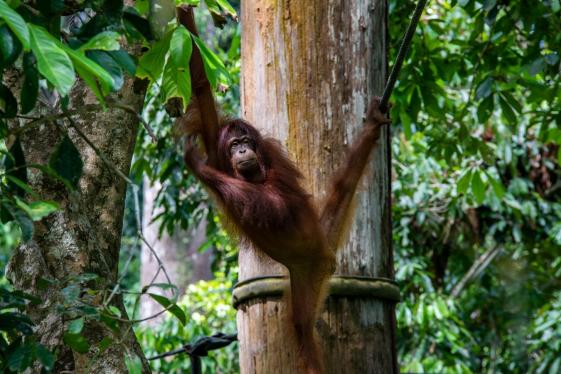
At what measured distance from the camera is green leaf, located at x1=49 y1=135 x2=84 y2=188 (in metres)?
1.79

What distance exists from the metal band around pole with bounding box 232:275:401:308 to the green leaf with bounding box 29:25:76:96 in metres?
1.23

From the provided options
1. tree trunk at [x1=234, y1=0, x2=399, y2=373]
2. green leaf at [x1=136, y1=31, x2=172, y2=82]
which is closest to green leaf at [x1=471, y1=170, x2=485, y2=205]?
tree trunk at [x1=234, y1=0, x2=399, y2=373]

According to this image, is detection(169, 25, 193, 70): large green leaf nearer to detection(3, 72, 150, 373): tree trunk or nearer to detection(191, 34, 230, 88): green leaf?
detection(191, 34, 230, 88): green leaf

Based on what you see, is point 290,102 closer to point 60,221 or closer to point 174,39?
point 174,39

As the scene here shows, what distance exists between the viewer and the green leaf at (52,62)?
1.45m

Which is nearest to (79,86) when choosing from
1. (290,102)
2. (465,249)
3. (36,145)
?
(36,145)

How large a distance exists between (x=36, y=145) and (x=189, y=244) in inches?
404

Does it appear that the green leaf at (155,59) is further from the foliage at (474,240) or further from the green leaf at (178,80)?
the foliage at (474,240)

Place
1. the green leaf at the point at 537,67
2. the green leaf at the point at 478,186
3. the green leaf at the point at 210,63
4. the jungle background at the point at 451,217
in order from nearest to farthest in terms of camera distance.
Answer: the green leaf at the point at 210,63 → the green leaf at the point at 537,67 → the green leaf at the point at 478,186 → the jungle background at the point at 451,217

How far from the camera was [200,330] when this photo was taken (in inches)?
241

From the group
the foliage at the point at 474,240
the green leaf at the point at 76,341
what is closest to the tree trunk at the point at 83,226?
the green leaf at the point at 76,341

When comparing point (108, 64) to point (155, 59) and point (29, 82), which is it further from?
point (155, 59)

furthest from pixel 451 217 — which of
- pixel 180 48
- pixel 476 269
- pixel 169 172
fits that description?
pixel 180 48

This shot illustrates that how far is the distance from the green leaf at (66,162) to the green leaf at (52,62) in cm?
34
